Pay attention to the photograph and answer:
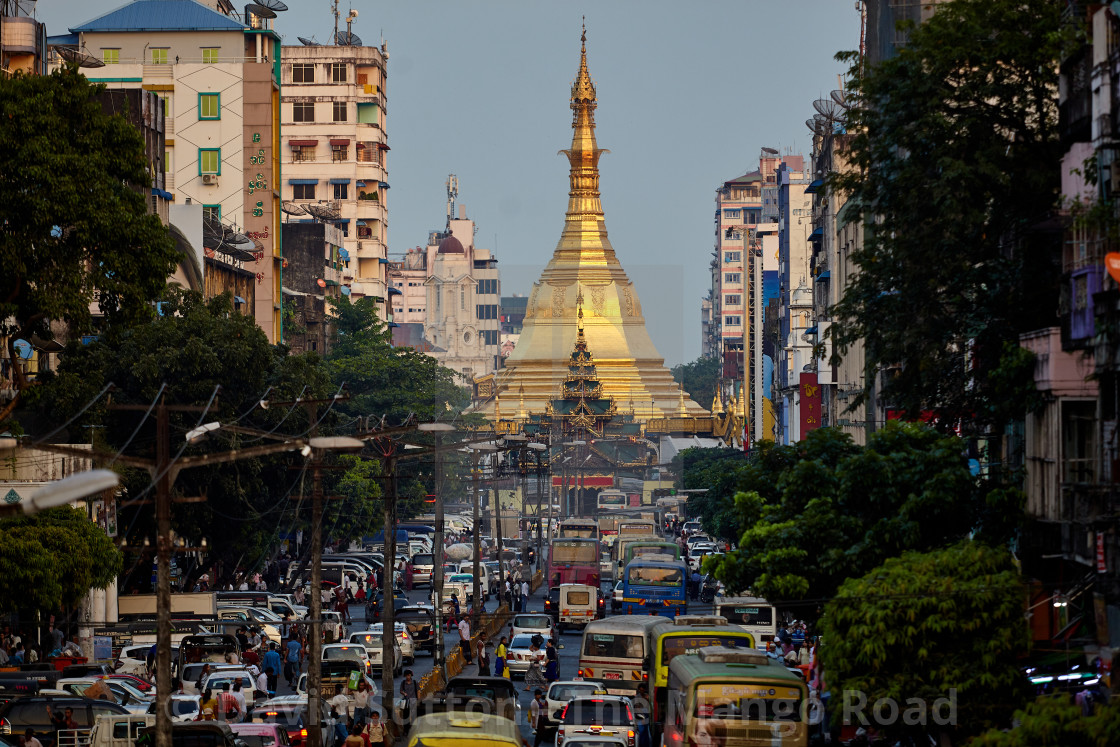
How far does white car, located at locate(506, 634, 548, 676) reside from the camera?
4606 centimetres

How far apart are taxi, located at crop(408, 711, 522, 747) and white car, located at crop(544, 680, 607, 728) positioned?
9550mm

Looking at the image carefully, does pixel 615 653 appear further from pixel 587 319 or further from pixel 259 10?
pixel 587 319

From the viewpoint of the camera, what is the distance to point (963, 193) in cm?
3556

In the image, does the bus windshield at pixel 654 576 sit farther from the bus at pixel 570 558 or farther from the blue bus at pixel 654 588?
the bus at pixel 570 558

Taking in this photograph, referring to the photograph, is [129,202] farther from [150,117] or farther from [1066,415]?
[150,117]

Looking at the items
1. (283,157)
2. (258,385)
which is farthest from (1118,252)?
(283,157)

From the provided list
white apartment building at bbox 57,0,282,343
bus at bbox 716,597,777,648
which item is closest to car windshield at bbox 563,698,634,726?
bus at bbox 716,597,777,648

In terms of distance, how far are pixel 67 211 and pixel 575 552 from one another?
122 ft

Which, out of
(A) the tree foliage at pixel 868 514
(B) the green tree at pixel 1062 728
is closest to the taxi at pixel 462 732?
(B) the green tree at pixel 1062 728

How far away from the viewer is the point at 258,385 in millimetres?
57281

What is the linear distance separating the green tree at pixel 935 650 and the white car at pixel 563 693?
6.21 metres

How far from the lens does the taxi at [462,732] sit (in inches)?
910

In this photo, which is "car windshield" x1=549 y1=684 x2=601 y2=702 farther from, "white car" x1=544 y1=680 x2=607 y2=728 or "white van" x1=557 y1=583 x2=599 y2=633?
"white van" x1=557 y1=583 x2=599 y2=633

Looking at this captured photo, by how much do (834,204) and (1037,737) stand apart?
6090cm
